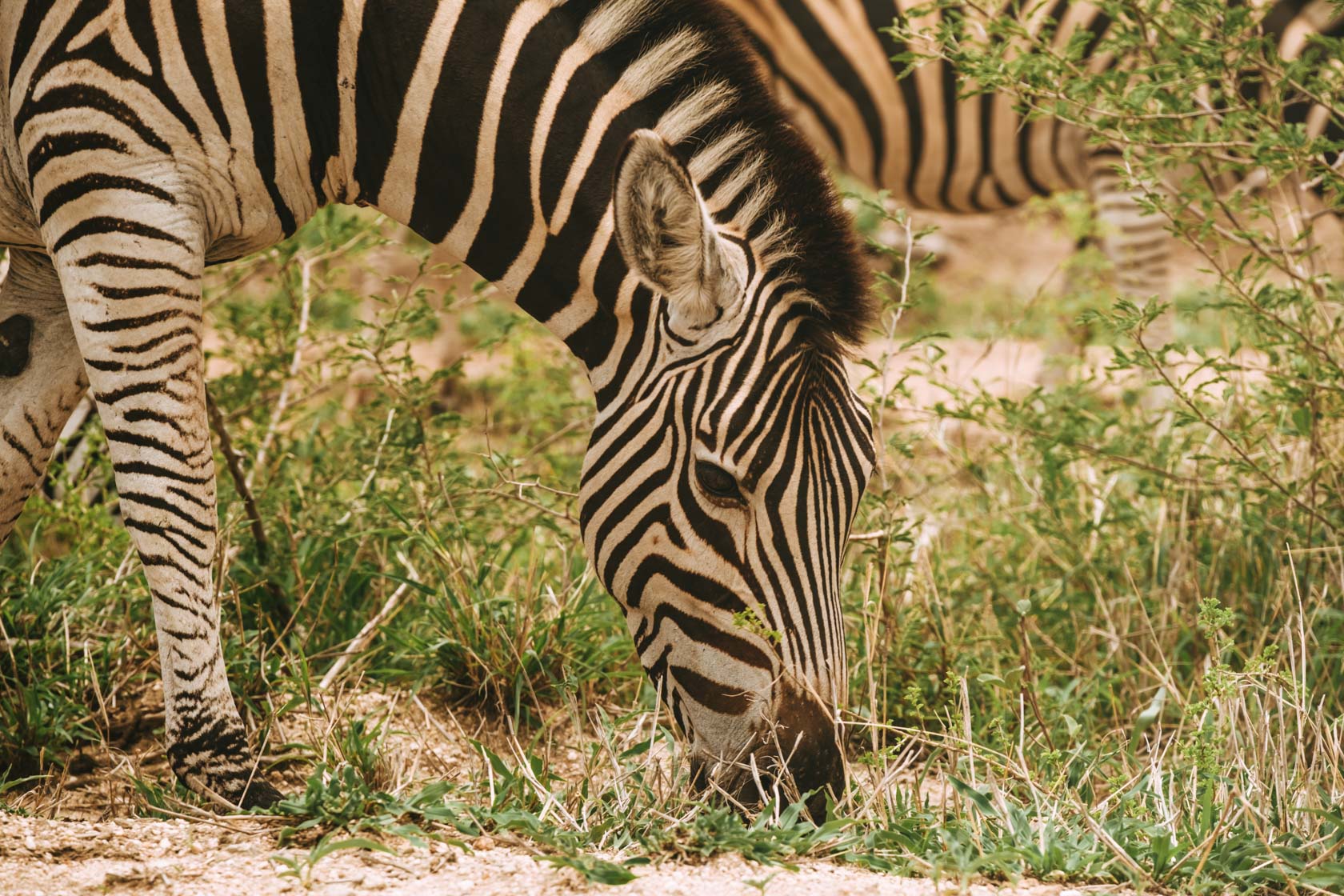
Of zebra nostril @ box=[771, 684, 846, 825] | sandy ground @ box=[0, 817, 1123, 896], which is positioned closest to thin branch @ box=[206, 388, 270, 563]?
sandy ground @ box=[0, 817, 1123, 896]

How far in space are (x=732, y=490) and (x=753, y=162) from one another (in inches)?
34.6

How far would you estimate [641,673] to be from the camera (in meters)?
4.18

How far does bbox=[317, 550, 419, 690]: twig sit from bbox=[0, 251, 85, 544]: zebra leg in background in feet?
3.46

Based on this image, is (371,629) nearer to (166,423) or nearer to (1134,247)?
(166,423)

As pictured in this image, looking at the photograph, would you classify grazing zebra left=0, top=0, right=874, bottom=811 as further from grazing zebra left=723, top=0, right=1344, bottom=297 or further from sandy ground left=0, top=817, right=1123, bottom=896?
grazing zebra left=723, top=0, right=1344, bottom=297

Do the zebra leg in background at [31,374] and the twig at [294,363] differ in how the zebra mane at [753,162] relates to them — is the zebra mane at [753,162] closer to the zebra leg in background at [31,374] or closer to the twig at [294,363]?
the zebra leg in background at [31,374]

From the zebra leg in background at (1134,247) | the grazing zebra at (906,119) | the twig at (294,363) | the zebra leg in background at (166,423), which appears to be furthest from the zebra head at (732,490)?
the zebra leg in background at (1134,247)

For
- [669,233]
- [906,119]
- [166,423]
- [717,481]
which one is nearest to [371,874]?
[717,481]

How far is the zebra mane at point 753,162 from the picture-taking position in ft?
10.6

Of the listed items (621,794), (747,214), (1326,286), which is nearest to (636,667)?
(621,794)

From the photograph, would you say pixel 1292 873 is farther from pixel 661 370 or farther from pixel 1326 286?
pixel 1326 286

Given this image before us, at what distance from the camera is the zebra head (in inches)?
119

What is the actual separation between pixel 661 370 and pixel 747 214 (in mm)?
466

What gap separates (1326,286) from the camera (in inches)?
171
